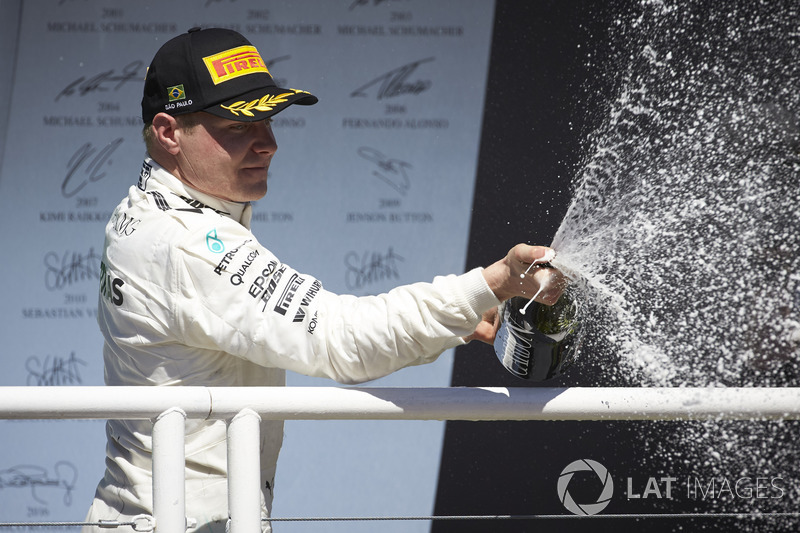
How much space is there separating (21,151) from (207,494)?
6.12 feet

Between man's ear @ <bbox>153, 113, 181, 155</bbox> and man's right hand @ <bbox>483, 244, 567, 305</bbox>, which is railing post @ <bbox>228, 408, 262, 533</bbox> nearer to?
man's right hand @ <bbox>483, 244, 567, 305</bbox>

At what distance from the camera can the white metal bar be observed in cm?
90

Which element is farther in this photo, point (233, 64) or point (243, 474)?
point (233, 64)

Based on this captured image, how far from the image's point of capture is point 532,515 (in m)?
1.10

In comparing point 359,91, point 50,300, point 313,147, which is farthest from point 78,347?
point 359,91

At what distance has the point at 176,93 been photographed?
1.19 meters
